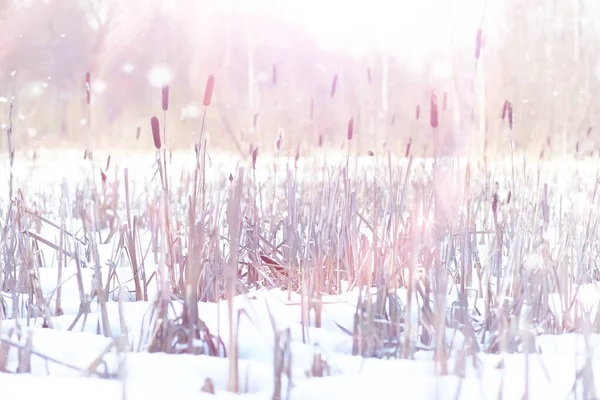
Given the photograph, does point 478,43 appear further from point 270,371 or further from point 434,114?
point 270,371

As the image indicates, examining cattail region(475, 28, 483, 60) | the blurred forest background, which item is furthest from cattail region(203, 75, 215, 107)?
the blurred forest background

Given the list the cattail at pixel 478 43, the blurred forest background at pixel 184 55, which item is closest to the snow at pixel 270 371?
the cattail at pixel 478 43

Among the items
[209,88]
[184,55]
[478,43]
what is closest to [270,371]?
[209,88]

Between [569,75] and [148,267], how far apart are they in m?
12.4

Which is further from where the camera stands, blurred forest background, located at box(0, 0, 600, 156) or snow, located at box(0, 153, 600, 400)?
blurred forest background, located at box(0, 0, 600, 156)

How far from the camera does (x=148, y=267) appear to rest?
6.70ft

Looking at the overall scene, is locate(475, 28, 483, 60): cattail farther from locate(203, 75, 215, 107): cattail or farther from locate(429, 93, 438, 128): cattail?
locate(203, 75, 215, 107): cattail

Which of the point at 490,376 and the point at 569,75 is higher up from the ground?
the point at 569,75

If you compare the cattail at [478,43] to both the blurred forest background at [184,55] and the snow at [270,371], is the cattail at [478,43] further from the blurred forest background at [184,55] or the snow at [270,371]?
the blurred forest background at [184,55]

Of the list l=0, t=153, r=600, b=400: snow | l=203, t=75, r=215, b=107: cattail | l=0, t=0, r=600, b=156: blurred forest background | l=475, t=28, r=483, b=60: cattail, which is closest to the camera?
l=0, t=153, r=600, b=400: snow

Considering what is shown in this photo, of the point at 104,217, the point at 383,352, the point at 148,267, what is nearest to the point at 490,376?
the point at 383,352

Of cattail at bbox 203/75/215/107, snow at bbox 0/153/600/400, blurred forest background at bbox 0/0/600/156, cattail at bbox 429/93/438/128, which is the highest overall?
blurred forest background at bbox 0/0/600/156

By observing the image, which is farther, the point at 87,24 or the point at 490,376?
the point at 87,24

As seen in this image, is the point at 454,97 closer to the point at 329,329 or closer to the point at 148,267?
the point at 329,329
